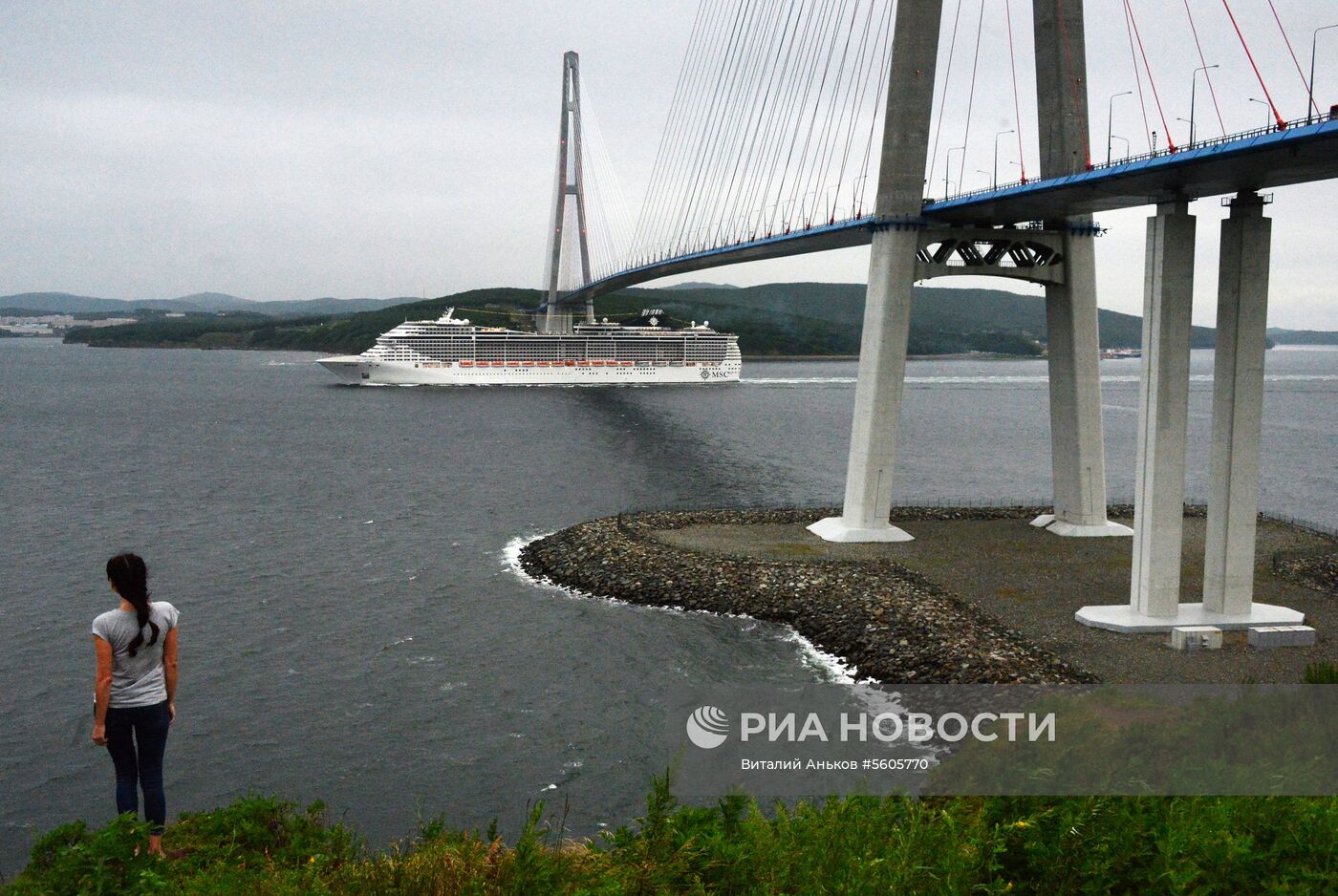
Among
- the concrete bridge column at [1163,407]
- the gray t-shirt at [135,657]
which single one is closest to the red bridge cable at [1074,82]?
the concrete bridge column at [1163,407]

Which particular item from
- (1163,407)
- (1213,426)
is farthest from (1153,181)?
(1213,426)

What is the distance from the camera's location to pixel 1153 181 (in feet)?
41.9

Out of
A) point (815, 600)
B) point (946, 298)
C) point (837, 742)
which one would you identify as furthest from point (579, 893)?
point (946, 298)

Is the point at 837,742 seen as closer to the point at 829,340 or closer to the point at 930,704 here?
the point at 930,704

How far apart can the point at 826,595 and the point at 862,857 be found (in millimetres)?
10837

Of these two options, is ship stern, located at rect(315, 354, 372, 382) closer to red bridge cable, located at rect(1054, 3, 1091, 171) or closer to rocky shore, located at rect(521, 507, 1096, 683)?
rocky shore, located at rect(521, 507, 1096, 683)

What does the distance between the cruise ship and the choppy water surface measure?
72.9 ft

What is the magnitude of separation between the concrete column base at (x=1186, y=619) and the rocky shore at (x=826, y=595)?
1371mm

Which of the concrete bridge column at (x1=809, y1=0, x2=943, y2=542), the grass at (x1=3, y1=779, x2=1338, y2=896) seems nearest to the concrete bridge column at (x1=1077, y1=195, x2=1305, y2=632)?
the concrete bridge column at (x1=809, y1=0, x2=943, y2=542)

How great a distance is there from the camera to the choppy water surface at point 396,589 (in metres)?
10.3

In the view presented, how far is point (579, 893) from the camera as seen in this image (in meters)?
4.42

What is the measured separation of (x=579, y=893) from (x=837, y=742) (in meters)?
6.63

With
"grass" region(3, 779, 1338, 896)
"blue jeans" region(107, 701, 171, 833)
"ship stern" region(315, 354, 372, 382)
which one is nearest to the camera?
"grass" region(3, 779, 1338, 896)

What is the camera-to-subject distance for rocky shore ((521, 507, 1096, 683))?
12.4 m
